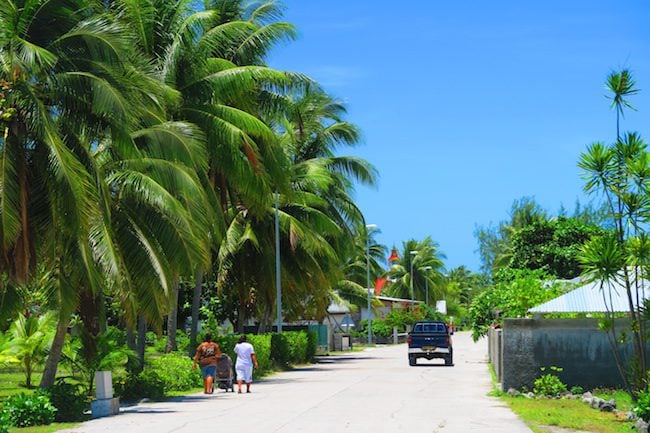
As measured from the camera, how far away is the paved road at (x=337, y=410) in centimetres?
1755

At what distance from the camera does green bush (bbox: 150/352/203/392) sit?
27.4m

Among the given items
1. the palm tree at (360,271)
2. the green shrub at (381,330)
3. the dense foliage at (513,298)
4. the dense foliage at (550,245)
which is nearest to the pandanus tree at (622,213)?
the dense foliage at (513,298)

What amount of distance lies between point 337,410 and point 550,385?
5.62 meters

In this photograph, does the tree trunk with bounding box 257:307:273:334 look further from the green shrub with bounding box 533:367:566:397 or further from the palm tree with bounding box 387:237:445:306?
the palm tree with bounding box 387:237:445:306

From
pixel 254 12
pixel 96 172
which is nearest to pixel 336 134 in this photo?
pixel 254 12

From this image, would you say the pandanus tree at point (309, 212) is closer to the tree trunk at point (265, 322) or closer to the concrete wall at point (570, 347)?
the tree trunk at point (265, 322)

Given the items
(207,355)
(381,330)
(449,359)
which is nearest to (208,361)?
(207,355)

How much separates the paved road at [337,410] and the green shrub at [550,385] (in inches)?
43.1

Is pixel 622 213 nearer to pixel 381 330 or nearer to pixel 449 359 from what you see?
pixel 449 359

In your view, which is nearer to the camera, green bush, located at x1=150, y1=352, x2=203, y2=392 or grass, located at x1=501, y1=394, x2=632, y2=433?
grass, located at x1=501, y1=394, x2=632, y2=433

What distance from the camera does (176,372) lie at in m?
28.2

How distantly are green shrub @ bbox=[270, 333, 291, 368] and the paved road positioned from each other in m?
8.05

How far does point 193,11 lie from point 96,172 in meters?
13.6

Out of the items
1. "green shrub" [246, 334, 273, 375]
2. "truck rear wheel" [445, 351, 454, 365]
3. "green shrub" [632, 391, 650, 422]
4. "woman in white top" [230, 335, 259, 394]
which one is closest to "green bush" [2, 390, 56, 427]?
"woman in white top" [230, 335, 259, 394]
